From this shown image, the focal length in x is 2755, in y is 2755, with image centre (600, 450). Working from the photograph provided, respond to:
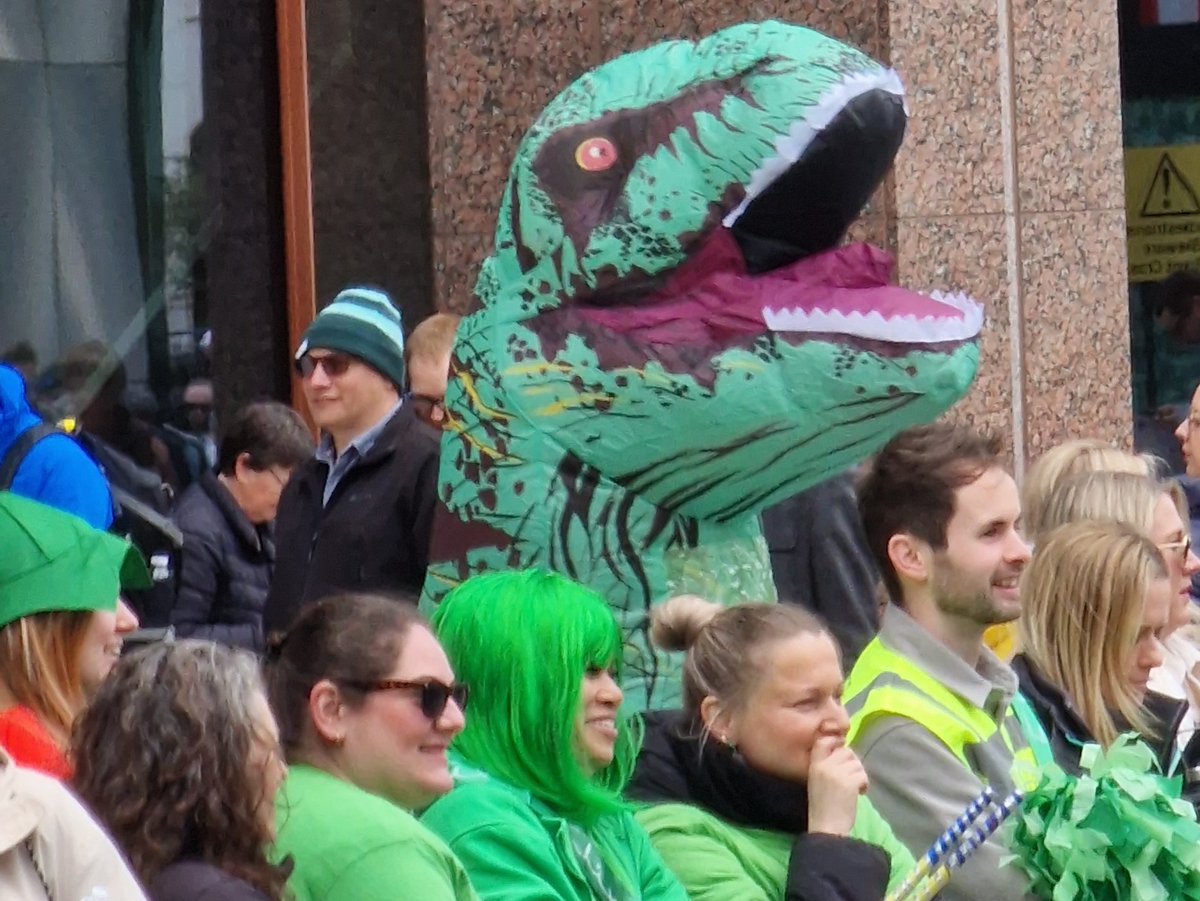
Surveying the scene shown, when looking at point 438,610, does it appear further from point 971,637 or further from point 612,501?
point 971,637

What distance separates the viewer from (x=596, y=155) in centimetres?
468

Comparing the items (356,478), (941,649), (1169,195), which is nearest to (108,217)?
(356,478)

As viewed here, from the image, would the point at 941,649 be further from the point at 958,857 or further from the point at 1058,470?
the point at 1058,470

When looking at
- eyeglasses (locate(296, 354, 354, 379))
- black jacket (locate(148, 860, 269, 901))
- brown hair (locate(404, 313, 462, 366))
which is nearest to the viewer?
black jacket (locate(148, 860, 269, 901))

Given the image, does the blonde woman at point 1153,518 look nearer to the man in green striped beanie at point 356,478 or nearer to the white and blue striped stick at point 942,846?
the man in green striped beanie at point 356,478

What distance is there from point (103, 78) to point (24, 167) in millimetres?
371

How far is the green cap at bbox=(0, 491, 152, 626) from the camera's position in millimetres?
4055

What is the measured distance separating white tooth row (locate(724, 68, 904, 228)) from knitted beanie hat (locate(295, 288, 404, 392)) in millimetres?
1794

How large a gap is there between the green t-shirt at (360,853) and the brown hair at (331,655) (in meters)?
0.18

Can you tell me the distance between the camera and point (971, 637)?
473 centimetres

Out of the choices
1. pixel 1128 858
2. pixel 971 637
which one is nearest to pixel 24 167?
pixel 971 637

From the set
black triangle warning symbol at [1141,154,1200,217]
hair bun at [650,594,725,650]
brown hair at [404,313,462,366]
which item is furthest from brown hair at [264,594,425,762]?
black triangle warning symbol at [1141,154,1200,217]

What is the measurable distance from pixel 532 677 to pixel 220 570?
3.59 m

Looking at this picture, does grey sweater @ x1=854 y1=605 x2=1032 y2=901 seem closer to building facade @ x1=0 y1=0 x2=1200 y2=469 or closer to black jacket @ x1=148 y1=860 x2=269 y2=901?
black jacket @ x1=148 y1=860 x2=269 y2=901
